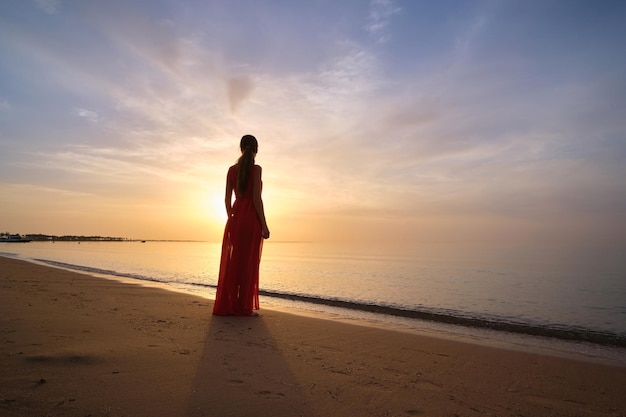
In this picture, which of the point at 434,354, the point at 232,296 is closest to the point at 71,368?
the point at 232,296

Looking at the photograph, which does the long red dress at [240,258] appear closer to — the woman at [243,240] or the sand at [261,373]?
the woman at [243,240]

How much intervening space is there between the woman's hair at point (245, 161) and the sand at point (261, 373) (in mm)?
2333

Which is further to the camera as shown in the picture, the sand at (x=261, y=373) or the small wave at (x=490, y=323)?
the small wave at (x=490, y=323)

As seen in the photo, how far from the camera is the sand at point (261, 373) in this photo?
2516 millimetres

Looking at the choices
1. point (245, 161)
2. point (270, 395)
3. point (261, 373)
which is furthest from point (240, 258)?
point (270, 395)

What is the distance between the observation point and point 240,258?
6.27 meters

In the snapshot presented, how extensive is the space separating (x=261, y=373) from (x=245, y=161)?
3.91m

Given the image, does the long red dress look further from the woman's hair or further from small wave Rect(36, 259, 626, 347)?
small wave Rect(36, 259, 626, 347)

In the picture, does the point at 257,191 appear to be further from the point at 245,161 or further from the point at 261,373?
the point at 261,373

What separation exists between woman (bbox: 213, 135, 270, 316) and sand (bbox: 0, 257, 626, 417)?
2.28 feet

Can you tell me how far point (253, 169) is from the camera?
640 cm

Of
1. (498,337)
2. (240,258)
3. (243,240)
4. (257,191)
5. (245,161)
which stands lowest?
(498,337)

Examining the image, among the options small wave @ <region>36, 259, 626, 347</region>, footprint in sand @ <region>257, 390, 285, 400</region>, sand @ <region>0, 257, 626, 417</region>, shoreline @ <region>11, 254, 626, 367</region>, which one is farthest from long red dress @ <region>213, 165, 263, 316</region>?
small wave @ <region>36, 259, 626, 347</region>

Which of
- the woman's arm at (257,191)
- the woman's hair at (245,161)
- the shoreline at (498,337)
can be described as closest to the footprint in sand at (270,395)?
the woman's arm at (257,191)
